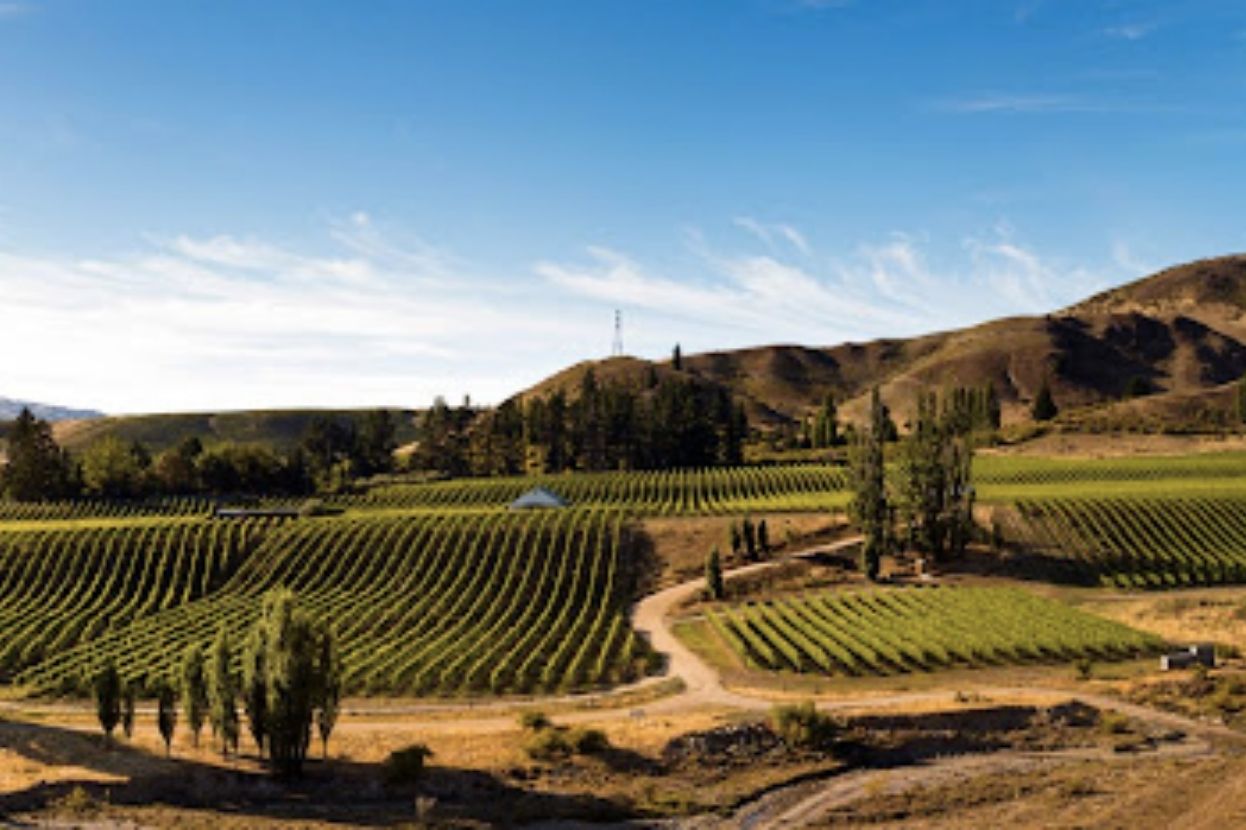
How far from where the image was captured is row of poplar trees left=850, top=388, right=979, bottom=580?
9006cm

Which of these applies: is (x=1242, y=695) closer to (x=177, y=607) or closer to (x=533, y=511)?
(x=533, y=511)

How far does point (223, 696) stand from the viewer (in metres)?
47.6

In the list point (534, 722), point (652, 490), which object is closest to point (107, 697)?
point (534, 722)

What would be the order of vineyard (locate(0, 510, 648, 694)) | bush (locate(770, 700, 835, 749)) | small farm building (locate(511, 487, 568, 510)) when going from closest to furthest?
bush (locate(770, 700, 835, 749)) < vineyard (locate(0, 510, 648, 694)) < small farm building (locate(511, 487, 568, 510))

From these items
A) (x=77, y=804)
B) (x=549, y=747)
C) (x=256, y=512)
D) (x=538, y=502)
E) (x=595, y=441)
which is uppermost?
(x=595, y=441)

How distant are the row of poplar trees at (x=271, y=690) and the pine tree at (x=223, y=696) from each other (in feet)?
0.16

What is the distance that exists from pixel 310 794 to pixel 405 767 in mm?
4344

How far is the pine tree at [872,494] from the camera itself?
87.6 meters

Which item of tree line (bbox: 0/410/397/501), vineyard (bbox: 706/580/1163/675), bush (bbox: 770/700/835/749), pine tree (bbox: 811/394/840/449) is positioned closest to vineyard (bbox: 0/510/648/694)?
vineyard (bbox: 706/580/1163/675)

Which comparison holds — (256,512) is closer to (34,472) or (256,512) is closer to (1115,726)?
(34,472)

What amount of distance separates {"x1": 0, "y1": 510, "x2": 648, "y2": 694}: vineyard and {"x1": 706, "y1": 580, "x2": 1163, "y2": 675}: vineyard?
376 inches

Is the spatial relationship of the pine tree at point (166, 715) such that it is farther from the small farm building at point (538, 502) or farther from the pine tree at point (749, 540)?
the small farm building at point (538, 502)

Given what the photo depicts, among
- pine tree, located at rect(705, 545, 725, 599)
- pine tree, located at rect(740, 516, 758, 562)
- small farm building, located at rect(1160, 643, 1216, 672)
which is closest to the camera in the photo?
small farm building, located at rect(1160, 643, 1216, 672)

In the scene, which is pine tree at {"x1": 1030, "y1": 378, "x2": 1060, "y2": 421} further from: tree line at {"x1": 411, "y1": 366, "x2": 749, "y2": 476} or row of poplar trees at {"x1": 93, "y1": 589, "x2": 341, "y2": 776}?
row of poplar trees at {"x1": 93, "y1": 589, "x2": 341, "y2": 776}
